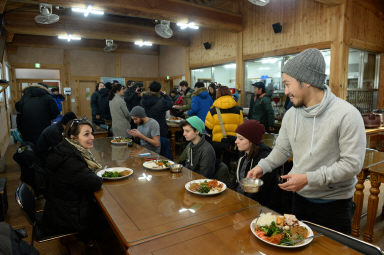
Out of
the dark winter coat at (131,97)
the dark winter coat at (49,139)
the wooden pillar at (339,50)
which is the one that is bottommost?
the dark winter coat at (49,139)

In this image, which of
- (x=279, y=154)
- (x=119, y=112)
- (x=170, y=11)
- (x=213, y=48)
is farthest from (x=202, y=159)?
(x=213, y=48)

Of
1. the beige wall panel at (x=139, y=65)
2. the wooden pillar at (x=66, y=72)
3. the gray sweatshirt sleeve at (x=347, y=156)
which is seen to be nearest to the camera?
the gray sweatshirt sleeve at (x=347, y=156)

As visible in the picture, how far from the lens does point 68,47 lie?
1022 cm

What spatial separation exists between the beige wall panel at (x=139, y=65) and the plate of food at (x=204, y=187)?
10401mm

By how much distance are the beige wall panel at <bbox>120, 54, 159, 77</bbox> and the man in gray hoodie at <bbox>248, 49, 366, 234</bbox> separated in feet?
35.7

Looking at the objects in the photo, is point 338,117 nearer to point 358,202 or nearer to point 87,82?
point 358,202

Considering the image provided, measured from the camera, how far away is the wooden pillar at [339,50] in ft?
15.6

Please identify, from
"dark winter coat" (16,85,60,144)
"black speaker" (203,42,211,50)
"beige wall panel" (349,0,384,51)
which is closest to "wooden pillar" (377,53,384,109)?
"beige wall panel" (349,0,384,51)

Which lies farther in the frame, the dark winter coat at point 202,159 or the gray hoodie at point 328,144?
the dark winter coat at point 202,159

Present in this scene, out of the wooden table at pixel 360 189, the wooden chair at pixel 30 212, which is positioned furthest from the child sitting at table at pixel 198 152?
the wooden table at pixel 360 189

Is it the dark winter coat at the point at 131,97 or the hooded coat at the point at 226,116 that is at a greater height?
the dark winter coat at the point at 131,97

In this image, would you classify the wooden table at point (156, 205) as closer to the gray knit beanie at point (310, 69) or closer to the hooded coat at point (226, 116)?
the gray knit beanie at point (310, 69)

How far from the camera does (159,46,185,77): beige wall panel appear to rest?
10.1 meters

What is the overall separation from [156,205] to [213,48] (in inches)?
284
